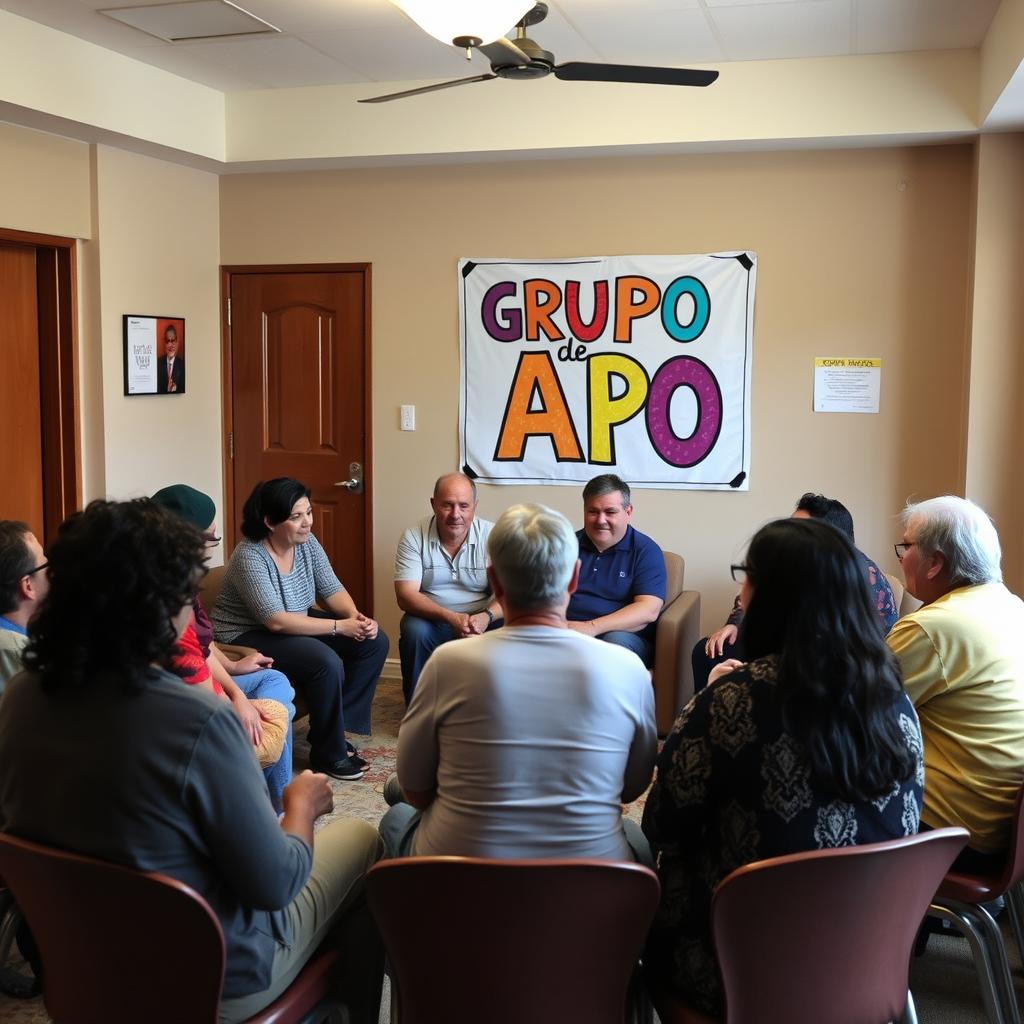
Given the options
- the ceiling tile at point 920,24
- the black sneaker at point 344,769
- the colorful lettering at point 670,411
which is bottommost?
the black sneaker at point 344,769

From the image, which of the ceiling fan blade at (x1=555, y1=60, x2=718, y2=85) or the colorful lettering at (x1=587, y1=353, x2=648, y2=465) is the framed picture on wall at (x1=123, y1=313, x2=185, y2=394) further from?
the ceiling fan blade at (x1=555, y1=60, x2=718, y2=85)

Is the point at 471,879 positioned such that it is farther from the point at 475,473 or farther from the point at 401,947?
the point at 475,473

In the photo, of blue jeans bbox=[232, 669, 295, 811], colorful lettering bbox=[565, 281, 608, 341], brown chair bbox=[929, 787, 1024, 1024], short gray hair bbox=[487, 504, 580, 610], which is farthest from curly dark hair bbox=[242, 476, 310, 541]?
brown chair bbox=[929, 787, 1024, 1024]

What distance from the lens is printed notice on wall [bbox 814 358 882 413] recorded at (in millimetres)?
4855

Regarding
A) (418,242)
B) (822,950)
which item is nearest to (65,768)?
(822,950)

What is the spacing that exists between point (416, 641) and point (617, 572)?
2.77 feet

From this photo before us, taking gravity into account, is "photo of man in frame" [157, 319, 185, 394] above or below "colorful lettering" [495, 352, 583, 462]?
above

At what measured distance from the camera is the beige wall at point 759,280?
188 inches

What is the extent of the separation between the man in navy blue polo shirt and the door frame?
7.24 feet

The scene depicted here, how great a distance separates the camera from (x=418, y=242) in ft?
17.6

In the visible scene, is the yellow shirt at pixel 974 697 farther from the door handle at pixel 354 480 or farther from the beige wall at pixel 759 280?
the door handle at pixel 354 480

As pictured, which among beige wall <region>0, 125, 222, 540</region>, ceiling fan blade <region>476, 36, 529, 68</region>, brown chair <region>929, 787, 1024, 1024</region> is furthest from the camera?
beige wall <region>0, 125, 222, 540</region>

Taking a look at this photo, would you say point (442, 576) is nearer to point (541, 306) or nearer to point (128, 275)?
point (541, 306)

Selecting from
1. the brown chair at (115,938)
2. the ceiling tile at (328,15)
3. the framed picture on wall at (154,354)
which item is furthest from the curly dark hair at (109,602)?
the framed picture on wall at (154,354)
